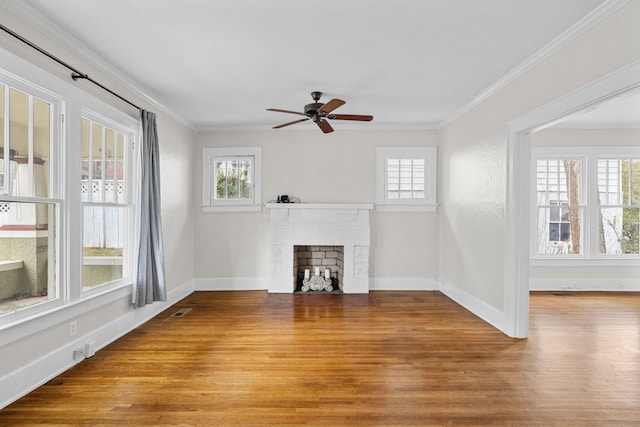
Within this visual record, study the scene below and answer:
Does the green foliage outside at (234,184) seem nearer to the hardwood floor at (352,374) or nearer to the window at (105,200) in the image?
the window at (105,200)

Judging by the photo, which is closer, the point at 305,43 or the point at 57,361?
the point at 57,361

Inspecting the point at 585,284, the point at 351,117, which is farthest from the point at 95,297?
the point at 585,284

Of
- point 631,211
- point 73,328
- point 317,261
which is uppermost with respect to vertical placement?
point 631,211

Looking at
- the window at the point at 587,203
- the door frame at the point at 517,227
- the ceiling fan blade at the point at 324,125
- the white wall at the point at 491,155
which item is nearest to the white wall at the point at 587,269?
the window at the point at 587,203

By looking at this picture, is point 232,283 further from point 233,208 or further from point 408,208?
point 408,208

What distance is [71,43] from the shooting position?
2.84 meters

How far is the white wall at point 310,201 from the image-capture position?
569 cm

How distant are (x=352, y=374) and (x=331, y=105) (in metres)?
2.48

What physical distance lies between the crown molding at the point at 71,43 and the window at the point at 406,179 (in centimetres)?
348

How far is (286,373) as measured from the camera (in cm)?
278

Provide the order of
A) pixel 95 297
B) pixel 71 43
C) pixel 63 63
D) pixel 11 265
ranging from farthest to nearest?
pixel 95 297 → pixel 71 43 → pixel 63 63 → pixel 11 265

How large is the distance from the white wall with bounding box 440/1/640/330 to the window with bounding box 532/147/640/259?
171 centimetres

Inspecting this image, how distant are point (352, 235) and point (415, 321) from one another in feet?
5.92

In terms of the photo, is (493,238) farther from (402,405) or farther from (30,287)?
(30,287)
